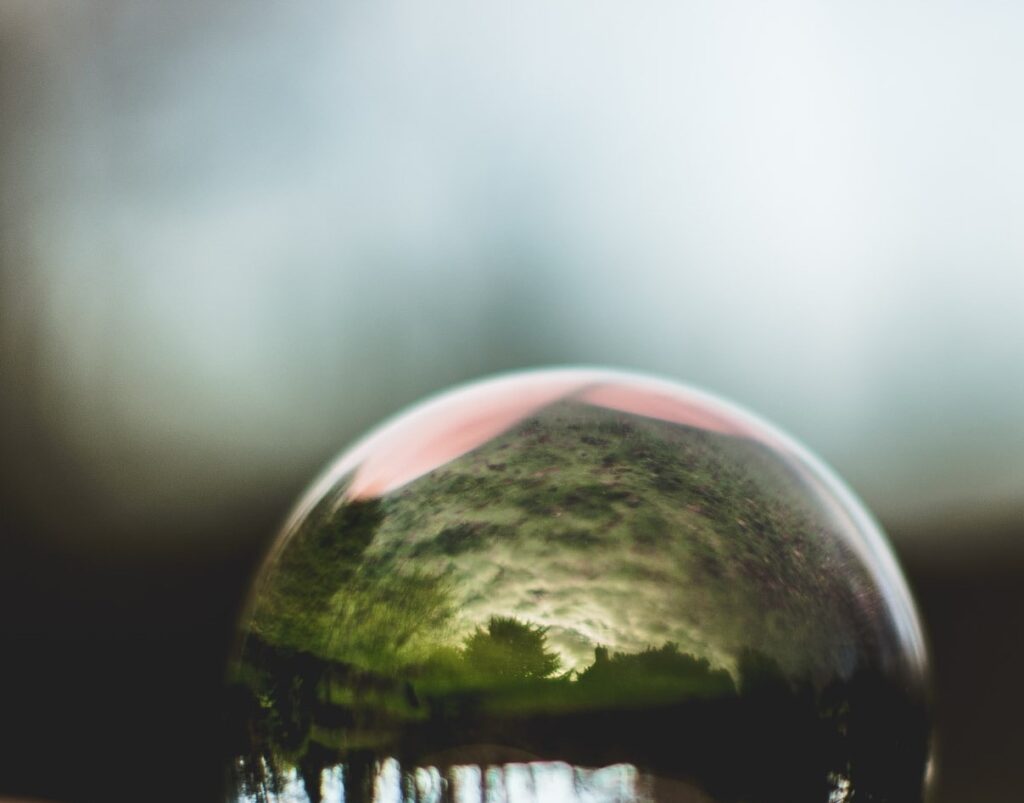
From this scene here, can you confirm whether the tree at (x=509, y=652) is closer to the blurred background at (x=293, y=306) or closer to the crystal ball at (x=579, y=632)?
the crystal ball at (x=579, y=632)

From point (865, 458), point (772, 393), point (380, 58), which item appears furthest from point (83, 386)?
point (865, 458)

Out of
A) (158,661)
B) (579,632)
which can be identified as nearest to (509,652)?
(579,632)

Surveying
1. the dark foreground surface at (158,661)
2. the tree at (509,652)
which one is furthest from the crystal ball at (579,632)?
the dark foreground surface at (158,661)

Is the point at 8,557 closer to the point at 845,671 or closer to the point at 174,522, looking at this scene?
the point at 174,522

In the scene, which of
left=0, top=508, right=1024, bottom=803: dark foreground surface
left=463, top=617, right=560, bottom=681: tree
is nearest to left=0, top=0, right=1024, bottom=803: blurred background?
left=0, top=508, right=1024, bottom=803: dark foreground surface

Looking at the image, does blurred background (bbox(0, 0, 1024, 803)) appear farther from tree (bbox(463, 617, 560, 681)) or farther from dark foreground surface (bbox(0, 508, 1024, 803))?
tree (bbox(463, 617, 560, 681))

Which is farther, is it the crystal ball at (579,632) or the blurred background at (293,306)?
the blurred background at (293,306)

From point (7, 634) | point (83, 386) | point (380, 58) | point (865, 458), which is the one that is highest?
point (380, 58)

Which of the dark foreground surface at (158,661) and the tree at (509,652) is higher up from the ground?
the tree at (509,652)
